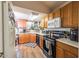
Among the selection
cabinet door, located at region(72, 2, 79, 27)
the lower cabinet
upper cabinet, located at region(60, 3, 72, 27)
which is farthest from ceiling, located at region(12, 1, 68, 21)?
the lower cabinet

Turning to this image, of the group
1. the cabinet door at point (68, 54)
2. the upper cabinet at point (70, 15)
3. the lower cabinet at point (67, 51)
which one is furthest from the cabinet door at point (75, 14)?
the cabinet door at point (68, 54)

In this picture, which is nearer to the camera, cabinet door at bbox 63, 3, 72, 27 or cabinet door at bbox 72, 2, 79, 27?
cabinet door at bbox 72, 2, 79, 27

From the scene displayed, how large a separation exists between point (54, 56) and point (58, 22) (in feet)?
3.65

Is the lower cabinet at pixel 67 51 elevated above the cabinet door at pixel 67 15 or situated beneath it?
situated beneath

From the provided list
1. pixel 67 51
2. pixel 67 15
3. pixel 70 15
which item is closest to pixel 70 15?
pixel 70 15

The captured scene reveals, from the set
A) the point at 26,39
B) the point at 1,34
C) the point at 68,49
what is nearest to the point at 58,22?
the point at 68,49

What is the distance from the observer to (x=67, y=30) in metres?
3.49

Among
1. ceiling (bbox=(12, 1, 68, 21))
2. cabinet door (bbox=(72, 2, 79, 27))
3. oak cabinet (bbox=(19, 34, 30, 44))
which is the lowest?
oak cabinet (bbox=(19, 34, 30, 44))

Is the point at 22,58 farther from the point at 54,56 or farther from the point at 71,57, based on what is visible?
the point at 71,57

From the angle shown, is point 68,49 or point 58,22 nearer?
point 68,49

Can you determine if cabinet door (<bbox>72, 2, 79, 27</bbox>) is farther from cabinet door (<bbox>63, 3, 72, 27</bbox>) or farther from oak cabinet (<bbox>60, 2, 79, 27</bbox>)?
cabinet door (<bbox>63, 3, 72, 27</bbox>)

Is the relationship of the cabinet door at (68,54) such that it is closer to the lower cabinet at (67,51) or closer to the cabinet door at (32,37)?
the lower cabinet at (67,51)

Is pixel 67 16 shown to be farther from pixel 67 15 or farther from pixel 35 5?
pixel 35 5

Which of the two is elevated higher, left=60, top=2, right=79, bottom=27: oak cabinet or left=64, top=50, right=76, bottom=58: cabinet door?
left=60, top=2, right=79, bottom=27: oak cabinet
